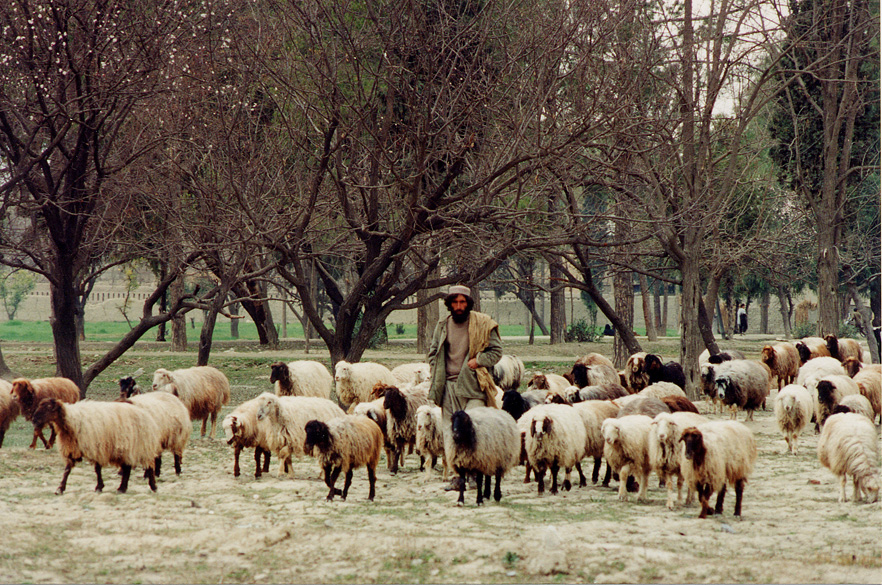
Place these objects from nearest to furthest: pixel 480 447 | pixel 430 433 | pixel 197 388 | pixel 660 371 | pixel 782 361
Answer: pixel 480 447, pixel 430 433, pixel 197 388, pixel 660 371, pixel 782 361

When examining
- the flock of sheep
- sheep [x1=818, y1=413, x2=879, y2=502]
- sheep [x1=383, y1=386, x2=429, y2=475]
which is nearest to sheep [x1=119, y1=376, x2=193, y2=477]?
the flock of sheep

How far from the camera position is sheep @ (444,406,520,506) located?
28.6ft

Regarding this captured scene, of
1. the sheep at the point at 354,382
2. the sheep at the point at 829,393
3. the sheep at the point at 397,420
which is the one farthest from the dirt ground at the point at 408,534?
the sheep at the point at 354,382

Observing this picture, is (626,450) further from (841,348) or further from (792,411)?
(841,348)

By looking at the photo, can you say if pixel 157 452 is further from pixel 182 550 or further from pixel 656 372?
pixel 656 372

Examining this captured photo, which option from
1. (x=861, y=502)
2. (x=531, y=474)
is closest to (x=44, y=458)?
(x=531, y=474)

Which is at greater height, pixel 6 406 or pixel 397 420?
pixel 6 406

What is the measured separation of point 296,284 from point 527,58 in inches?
227

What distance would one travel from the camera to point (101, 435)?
8.84 meters

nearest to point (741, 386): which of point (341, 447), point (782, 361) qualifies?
point (782, 361)

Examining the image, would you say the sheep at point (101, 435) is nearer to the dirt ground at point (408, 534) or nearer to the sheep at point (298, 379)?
the dirt ground at point (408, 534)

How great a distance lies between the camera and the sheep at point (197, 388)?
12.7 meters

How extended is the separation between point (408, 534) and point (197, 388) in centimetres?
686

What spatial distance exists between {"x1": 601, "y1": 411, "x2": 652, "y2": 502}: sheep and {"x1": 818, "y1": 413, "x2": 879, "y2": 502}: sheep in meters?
1.83
